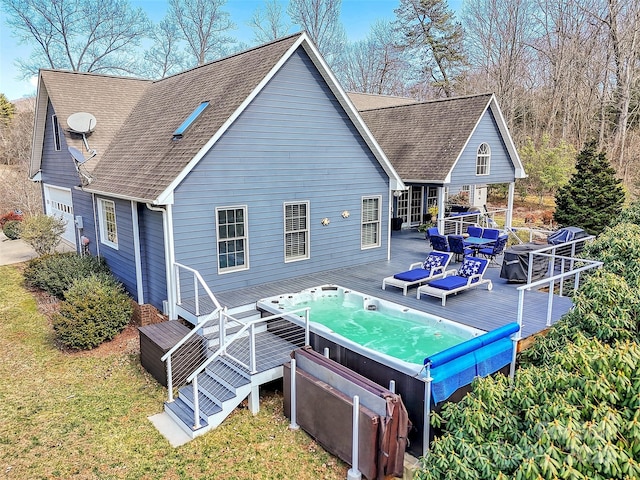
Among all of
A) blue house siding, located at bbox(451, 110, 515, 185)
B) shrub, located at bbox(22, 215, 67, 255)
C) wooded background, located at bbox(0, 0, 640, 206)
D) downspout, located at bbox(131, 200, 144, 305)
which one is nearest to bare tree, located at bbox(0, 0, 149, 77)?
wooded background, located at bbox(0, 0, 640, 206)

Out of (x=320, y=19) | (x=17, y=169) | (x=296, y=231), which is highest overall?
(x=320, y=19)

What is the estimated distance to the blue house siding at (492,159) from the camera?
18375 millimetres

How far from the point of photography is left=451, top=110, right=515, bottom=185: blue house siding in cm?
1838

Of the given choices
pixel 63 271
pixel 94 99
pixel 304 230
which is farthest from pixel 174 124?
pixel 94 99

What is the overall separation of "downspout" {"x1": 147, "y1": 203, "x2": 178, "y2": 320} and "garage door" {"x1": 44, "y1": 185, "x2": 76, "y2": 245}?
890cm

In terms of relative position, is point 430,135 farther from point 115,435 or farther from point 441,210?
point 115,435

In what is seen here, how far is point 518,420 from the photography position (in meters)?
4.03

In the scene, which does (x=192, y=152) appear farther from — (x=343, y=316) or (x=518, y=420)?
(x=518, y=420)

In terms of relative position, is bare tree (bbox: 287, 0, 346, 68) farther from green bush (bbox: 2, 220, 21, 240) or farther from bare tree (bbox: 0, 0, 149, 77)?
green bush (bbox: 2, 220, 21, 240)

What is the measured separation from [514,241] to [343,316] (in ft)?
36.9

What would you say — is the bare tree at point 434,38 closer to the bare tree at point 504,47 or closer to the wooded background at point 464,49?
the wooded background at point 464,49

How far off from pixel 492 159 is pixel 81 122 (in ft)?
52.6

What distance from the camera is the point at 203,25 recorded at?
35312mm

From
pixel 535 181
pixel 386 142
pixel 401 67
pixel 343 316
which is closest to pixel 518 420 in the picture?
pixel 343 316
